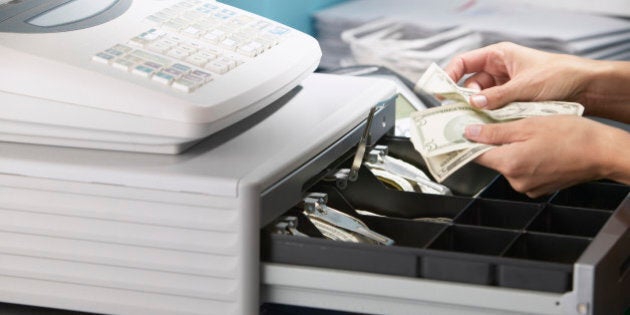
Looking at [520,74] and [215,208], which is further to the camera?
[520,74]

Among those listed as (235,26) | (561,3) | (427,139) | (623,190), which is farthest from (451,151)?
(561,3)

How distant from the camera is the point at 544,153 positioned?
1.08 m

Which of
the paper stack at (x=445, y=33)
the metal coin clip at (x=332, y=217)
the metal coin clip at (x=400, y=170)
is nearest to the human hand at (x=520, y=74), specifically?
the metal coin clip at (x=400, y=170)

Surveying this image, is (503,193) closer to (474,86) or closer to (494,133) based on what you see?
(494,133)

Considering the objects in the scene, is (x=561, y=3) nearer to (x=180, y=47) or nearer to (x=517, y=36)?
(x=517, y=36)

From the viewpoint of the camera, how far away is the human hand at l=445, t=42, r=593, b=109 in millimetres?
1268

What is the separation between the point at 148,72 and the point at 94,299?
220 mm

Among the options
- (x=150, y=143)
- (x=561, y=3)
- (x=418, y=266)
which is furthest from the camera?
(x=561, y=3)

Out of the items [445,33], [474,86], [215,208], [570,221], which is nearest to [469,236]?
[570,221]

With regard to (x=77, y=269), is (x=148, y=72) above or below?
above

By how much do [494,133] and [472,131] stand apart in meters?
0.02

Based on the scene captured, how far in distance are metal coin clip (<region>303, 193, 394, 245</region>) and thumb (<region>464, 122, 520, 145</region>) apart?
0.14 meters

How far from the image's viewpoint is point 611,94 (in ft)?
4.67

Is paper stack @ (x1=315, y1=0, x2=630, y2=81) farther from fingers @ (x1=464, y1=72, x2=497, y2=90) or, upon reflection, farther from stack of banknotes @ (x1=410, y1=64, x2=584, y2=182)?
stack of banknotes @ (x1=410, y1=64, x2=584, y2=182)
